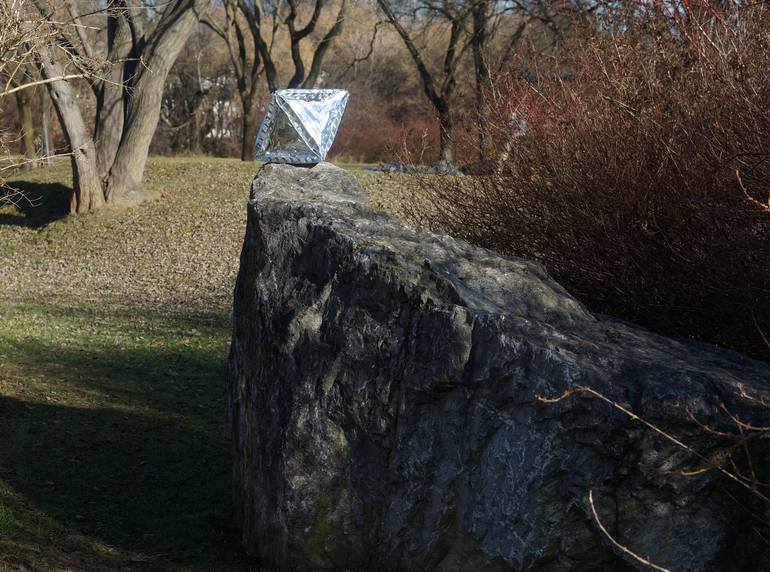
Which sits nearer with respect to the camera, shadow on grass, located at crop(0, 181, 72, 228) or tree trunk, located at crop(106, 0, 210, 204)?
tree trunk, located at crop(106, 0, 210, 204)

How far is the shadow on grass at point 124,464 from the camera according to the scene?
5.09m

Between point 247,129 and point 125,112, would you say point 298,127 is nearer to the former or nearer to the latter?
point 125,112

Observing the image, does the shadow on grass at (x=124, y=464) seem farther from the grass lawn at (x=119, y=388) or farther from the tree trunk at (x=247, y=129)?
the tree trunk at (x=247, y=129)

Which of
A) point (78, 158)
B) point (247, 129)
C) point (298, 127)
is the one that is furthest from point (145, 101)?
point (298, 127)

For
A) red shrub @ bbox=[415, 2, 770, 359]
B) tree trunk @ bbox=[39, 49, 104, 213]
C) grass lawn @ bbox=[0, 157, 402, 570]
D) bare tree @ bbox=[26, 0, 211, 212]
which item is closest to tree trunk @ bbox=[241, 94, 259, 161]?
bare tree @ bbox=[26, 0, 211, 212]

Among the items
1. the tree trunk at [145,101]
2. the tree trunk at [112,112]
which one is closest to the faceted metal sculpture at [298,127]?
the tree trunk at [145,101]

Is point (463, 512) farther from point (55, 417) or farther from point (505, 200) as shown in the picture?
point (55, 417)

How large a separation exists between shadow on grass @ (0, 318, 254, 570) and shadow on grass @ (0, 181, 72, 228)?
10.3 m

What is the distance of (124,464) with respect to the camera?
6.44 metres

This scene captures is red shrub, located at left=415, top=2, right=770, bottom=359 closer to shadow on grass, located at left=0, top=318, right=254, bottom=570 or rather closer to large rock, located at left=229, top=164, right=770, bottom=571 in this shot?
large rock, located at left=229, top=164, right=770, bottom=571

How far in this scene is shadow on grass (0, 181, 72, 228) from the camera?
62.2ft

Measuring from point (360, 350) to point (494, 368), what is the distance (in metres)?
0.72

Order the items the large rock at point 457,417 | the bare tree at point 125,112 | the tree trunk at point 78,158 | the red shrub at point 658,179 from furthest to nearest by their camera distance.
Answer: the bare tree at point 125,112 → the tree trunk at point 78,158 → the red shrub at point 658,179 → the large rock at point 457,417

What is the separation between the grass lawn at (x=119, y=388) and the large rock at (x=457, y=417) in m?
0.80
